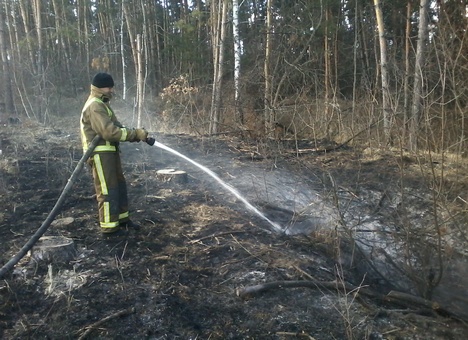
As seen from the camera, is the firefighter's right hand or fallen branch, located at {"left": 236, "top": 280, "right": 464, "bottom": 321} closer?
fallen branch, located at {"left": 236, "top": 280, "right": 464, "bottom": 321}

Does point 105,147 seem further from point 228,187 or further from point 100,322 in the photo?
point 228,187

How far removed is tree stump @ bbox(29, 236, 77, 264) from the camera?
4520mm

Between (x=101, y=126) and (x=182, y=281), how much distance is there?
6.66ft

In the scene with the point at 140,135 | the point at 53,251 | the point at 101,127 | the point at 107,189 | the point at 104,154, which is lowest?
the point at 53,251

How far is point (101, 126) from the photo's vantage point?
4.98m

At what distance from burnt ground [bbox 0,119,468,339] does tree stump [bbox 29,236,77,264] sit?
0.07m

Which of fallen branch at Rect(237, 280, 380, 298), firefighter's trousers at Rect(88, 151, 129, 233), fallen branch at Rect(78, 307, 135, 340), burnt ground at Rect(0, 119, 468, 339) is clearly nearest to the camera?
fallen branch at Rect(78, 307, 135, 340)

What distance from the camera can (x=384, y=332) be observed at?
11.3 feet

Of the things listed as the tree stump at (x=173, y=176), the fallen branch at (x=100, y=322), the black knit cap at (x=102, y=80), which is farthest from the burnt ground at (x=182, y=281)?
the black knit cap at (x=102, y=80)

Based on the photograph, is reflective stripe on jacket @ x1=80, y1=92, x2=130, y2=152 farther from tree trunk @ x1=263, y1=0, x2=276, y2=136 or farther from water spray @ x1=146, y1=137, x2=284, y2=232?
tree trunk @ x1=263, y1=0, x2=276, y2=136

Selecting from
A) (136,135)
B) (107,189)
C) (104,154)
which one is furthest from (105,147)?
(107,189)

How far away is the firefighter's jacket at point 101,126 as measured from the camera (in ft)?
16.4

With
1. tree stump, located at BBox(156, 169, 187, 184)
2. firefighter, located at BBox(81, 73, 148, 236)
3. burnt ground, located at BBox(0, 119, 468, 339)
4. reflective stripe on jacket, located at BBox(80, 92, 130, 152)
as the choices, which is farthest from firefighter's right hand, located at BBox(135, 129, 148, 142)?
tree stump, located at BBox(156, 169, 187, 184)

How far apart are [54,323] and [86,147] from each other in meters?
2.35
